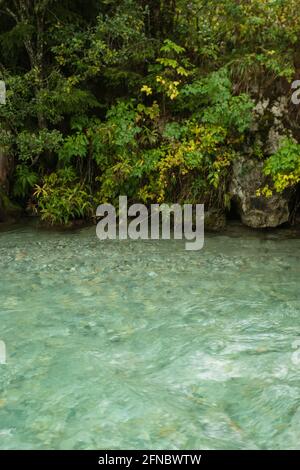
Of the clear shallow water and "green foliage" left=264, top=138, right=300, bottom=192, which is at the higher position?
"green foliage" left=264, top=138, right=300, bottom=192

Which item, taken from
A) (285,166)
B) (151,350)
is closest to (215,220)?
(285,166)

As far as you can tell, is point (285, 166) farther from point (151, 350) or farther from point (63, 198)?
point (151, 350)

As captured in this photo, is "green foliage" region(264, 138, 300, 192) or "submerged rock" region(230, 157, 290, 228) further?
"submerged rock" region(230, 157, 290, 228)

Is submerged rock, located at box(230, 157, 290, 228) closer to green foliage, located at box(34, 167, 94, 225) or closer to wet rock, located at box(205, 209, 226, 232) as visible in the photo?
wet rock, located at box(205, 209, 226, 232)

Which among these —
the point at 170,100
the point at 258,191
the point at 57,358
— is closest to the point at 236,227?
the point at 258,191

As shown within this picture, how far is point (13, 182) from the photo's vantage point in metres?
9.52

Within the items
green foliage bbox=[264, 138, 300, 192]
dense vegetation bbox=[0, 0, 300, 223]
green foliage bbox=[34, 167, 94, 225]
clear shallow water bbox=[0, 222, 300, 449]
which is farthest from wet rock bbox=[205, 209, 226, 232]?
green foliage bbox=[34, 167, 94, 225]

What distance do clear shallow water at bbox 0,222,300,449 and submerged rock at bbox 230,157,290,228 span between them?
147cm

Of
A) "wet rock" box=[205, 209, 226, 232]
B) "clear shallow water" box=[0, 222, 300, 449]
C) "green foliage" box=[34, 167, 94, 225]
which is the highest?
"green foliage" box=[34, 167, 94, 225]

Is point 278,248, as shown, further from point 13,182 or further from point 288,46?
point 13,182

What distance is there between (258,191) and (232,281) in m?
2.88

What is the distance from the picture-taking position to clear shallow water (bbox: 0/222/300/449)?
3.21m

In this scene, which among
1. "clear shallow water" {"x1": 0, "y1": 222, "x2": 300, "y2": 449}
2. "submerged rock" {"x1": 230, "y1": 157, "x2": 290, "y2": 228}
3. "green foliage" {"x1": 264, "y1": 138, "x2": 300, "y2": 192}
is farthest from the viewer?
"submerged rock" {"x1": 230, "y1": 157, "x2": 290, "y2": 228}

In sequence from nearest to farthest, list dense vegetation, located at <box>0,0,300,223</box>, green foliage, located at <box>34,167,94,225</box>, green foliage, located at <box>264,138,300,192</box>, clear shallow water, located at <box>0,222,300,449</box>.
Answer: clear shallow water, located at <box>0,222,300,449</box>, green foliage, located at <box>264,138,300,192</box>, dense vegetation, located at <box>0,0,300,223</box>, green foliage, located at <box>34,167,94,225</box>
